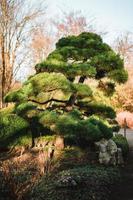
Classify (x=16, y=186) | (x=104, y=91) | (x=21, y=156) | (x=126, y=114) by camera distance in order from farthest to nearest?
1. (x=126, y=114)
2. (x=104, y=91)
3. (x=21, y=156)
4. (x=16, y=186)

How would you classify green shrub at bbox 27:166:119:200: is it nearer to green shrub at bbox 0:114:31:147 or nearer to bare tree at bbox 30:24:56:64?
green shrub at bbox 0:114:31:147

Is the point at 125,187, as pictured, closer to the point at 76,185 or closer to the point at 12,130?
the point at 76,185

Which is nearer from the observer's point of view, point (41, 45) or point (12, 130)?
point (12, 130)

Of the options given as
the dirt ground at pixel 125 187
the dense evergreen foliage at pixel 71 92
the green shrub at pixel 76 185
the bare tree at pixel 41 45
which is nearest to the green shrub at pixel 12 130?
the dense evergreen foliage at pixel 71 92

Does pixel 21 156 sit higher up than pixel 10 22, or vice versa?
pixel 10 22

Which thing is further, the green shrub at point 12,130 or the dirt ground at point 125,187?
the green shrub at point 12,130

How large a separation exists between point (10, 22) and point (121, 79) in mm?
7955

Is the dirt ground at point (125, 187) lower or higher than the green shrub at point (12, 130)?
lower

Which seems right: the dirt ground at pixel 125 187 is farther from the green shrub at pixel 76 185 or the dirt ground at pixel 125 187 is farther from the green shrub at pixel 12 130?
the green shrub at pixel 12 130

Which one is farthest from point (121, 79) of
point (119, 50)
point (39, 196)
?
point (119, 50)

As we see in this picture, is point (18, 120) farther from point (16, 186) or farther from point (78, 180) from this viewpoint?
point (16, 186)

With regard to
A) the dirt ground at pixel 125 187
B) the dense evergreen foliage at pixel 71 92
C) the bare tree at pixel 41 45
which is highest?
the bare tree at pixel 41 45

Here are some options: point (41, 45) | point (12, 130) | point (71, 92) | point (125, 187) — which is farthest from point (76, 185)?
point (41, 45)

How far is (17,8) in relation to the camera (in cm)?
1844
